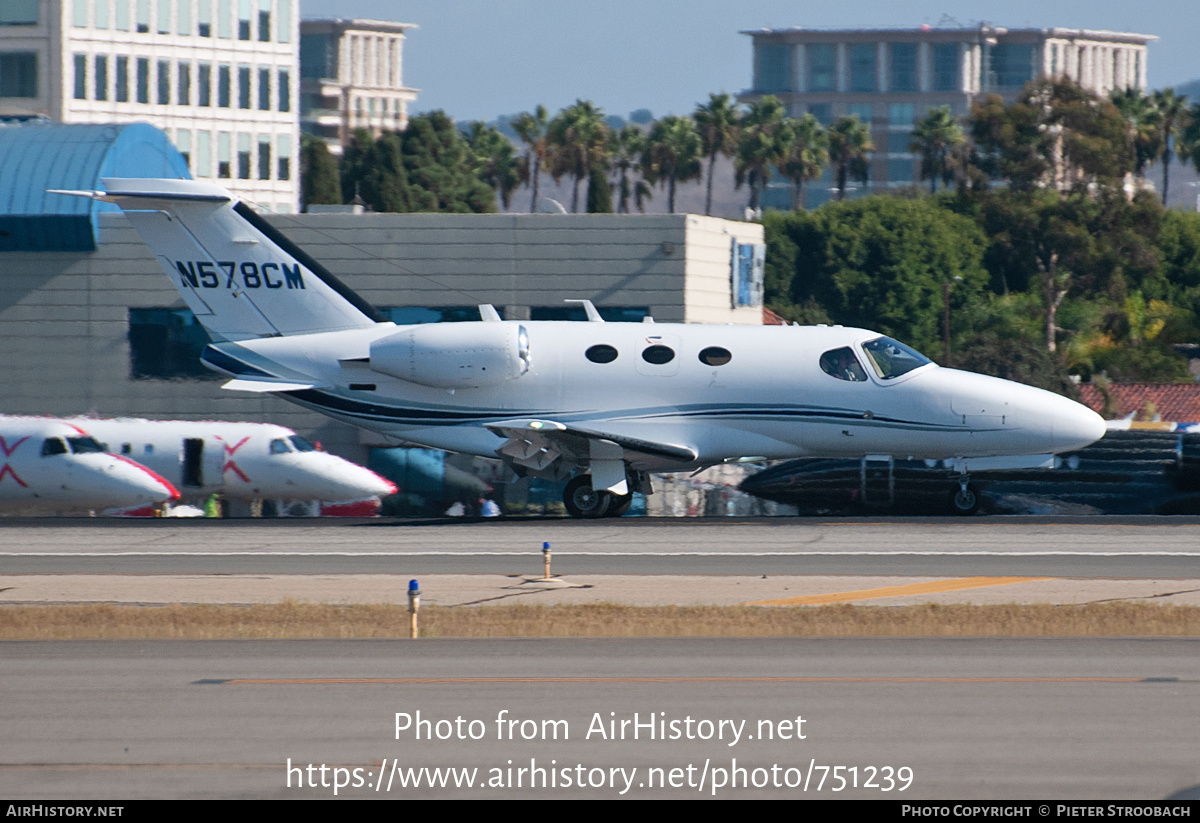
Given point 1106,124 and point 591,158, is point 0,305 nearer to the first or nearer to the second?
point 1106,124

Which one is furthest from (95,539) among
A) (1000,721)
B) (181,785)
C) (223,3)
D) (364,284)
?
(223,3)

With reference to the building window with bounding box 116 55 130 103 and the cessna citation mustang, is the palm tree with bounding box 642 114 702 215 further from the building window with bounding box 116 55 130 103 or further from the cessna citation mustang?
the cessna citation mustang

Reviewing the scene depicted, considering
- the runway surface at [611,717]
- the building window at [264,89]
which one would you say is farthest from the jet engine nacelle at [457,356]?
the building window at [264,89]

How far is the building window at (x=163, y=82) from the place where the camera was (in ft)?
301

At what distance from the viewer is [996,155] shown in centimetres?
8150

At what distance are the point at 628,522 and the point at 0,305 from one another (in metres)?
18.6

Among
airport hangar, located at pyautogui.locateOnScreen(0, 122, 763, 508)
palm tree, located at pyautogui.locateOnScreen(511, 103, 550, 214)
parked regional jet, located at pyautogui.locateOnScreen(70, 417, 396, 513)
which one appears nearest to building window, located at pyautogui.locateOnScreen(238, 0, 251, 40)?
palm tree, located at pyautogui.locateOnScreen(511, 103, 550, 214)

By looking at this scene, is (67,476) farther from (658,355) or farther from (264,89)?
(264,89)

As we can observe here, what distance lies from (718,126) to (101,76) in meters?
51.2

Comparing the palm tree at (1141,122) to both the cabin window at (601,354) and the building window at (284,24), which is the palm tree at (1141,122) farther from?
the cabin window at (601,354)

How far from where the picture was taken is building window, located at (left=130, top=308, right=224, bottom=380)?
120ft

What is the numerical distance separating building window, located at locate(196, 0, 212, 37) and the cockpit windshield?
7549 cm

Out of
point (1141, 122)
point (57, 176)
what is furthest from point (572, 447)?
point (1141, 122)

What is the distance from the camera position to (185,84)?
93062 millimetres
